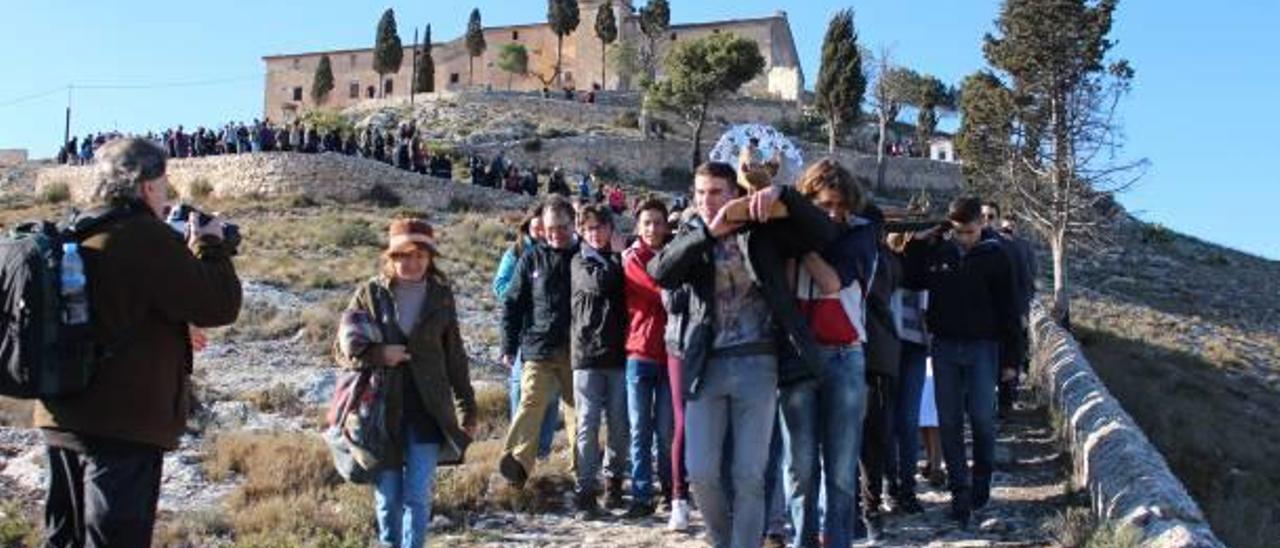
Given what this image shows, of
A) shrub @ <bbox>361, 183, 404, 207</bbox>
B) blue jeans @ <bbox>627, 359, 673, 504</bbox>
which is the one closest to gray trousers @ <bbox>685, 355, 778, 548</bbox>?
blue jeans @ <bbox>627, 359, 673, 504</bbox>

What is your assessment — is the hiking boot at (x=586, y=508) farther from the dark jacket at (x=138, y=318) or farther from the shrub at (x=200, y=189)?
the shrub at (x=200, y=189)

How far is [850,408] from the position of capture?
5.43 metres

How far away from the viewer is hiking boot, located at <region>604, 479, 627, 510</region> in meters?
7.43

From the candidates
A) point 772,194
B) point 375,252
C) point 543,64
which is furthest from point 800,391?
point 543,64

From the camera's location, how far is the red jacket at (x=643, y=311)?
7086 mm

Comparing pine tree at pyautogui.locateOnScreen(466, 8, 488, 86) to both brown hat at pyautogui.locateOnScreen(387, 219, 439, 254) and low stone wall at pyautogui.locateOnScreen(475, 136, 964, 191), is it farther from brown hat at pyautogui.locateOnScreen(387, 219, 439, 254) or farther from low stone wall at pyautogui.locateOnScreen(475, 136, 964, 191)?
brown hat at pyautogui.locateOnScreen(387, 219, 439, 254)

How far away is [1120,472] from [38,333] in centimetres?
508

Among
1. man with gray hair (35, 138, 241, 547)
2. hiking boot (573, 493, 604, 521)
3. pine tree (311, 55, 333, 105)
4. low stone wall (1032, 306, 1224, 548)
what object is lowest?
hiking boot (573, 493, 604, 521)

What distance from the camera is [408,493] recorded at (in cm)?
575

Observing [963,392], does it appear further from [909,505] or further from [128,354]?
[128,354]

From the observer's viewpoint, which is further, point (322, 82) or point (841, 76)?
point (322, 82)

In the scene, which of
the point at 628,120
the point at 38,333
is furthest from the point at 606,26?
the point at 38,333

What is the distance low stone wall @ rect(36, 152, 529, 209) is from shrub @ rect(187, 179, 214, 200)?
0.03m

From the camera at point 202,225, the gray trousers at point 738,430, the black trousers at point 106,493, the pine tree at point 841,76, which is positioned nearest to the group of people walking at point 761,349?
the gray trousers at point 738,430
